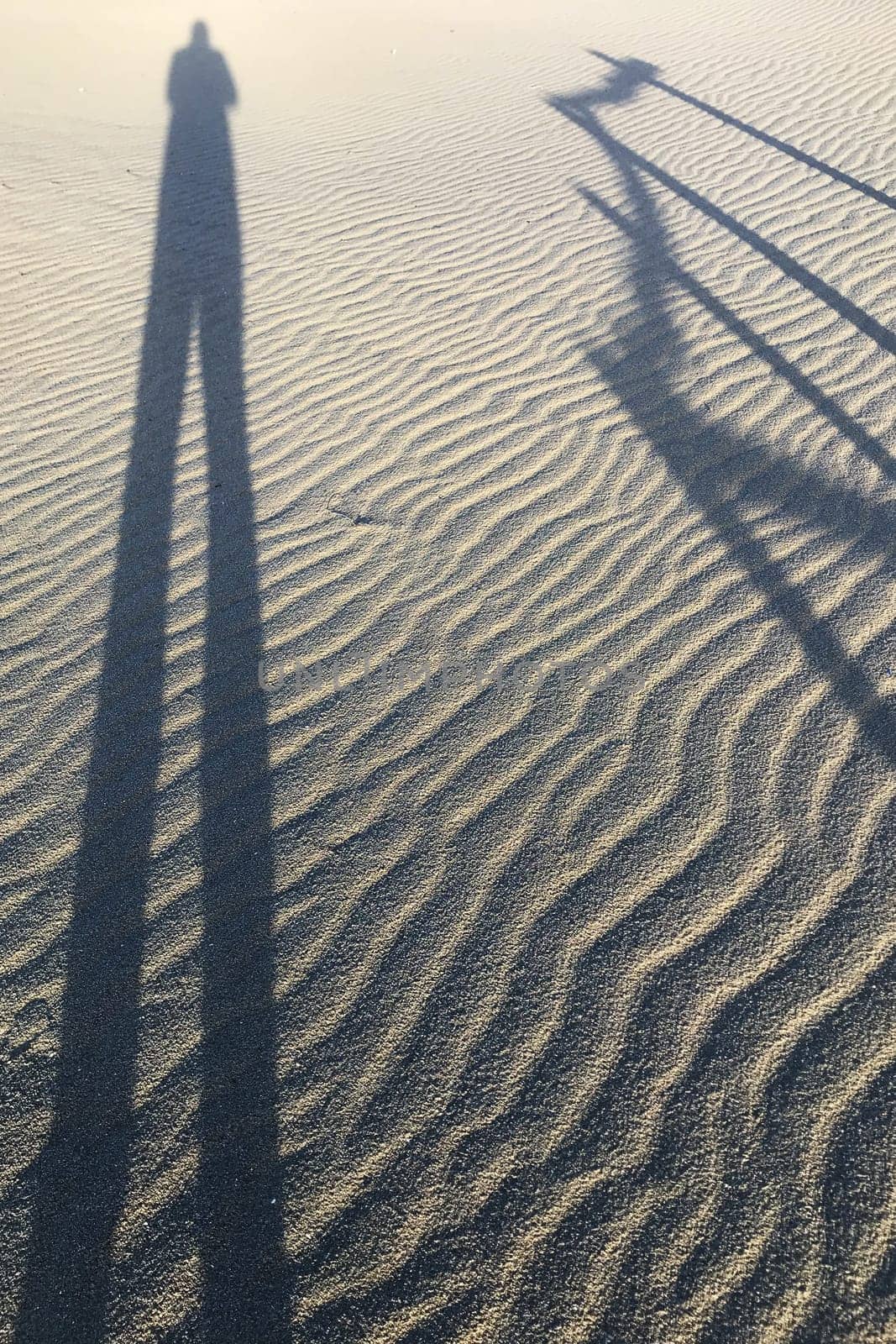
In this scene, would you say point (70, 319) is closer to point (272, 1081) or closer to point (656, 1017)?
point (272, 1081)

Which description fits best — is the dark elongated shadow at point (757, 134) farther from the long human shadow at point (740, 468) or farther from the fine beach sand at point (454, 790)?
the long human shadow at point (740, 468)

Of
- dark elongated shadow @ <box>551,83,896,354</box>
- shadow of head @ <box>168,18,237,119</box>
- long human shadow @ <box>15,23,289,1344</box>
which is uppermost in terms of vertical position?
shadow of head @ <box>168,18,237,119</box>

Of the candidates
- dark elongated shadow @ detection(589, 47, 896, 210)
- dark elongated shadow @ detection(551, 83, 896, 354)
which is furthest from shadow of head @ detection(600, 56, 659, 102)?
dark elongated shadow @ detection(551, 83, 896, 354)

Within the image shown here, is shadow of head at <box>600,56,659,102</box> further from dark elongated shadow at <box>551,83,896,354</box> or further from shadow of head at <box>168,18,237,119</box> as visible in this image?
shadow of head at <box>168,18,237,119</box>

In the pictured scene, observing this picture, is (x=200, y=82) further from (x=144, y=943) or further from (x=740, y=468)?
(x=144, y=943)

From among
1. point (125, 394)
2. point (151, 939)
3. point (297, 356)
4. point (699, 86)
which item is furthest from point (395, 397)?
point (699, 86)

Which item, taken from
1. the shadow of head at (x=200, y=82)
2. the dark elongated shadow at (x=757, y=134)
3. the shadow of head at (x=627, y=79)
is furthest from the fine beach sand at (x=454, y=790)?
the shadow of head at (x=200, y=82)
